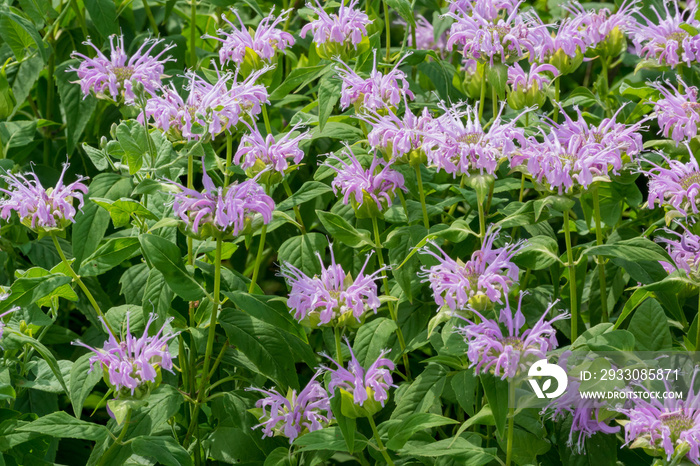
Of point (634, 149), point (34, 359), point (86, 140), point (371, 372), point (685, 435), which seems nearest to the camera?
point (685, 435)

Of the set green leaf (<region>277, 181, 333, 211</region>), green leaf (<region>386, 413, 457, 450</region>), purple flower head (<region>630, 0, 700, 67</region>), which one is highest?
purple flower head (<region>630, 0, 700, 67</region>)

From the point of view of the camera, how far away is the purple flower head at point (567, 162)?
1.00 metres

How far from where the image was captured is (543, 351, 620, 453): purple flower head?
99 cm

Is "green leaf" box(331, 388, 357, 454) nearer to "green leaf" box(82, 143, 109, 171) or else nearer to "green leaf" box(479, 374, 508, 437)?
"green leaf" box(479, 374, 508, 437)

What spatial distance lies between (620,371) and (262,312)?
0.42 metres

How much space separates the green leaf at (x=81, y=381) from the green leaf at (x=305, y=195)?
0.32m

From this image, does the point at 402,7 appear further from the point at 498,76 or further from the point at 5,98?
the point at 5,98

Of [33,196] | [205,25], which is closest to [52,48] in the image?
[205,25]

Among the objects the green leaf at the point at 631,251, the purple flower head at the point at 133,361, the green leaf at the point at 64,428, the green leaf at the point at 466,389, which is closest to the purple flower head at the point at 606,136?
the green leaf at the point at 631,251

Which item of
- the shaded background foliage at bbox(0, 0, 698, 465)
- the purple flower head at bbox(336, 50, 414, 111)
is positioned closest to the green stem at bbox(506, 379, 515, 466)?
the shaded background foliage at bbox(0, 0, 698, 465)

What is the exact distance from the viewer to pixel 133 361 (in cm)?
99

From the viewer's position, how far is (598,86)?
1.42 metres

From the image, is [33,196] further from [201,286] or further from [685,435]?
[685,435]

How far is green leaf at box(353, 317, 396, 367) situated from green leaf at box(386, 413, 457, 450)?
106 mm
